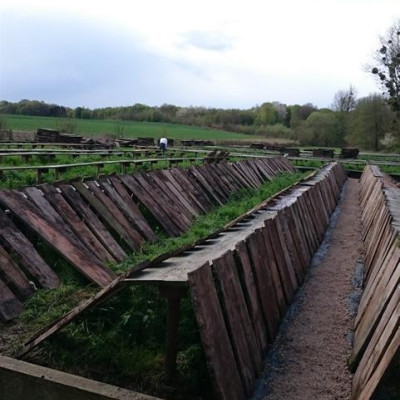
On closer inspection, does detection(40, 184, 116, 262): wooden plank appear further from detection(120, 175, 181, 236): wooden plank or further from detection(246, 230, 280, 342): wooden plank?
detection(246, 230, 280, 342): wooden plank

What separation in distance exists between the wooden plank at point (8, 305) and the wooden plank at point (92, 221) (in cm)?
209

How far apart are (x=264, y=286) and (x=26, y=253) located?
3026 mm

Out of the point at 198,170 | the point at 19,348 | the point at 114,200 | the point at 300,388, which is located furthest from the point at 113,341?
the point at 198,170

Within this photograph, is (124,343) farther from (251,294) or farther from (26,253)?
(26,253)

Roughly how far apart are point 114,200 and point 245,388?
5143 millimetres

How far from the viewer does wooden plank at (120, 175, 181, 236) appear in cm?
940

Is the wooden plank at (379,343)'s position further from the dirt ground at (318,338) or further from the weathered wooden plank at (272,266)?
the weathered wooden plank at (272,266)

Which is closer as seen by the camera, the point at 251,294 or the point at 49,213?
the point at 251,294

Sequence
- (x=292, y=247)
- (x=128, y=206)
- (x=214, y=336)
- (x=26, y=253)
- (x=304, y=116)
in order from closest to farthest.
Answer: (x=214, y=336), (x=26, y=253), (x=292, y=247), (x=128, y=206), (x=304, y=116)

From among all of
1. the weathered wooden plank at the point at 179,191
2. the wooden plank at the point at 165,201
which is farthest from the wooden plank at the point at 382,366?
the weathered wooden plank at the point at 179,191

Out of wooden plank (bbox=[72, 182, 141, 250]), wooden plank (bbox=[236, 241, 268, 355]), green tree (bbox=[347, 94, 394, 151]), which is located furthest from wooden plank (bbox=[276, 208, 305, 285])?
green tree (bbox=[347, 94, 394, 151])

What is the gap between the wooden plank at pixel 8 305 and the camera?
5184 mm

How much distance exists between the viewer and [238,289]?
4586 millimetres

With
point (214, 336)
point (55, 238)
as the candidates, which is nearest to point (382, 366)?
point (214, 336)
